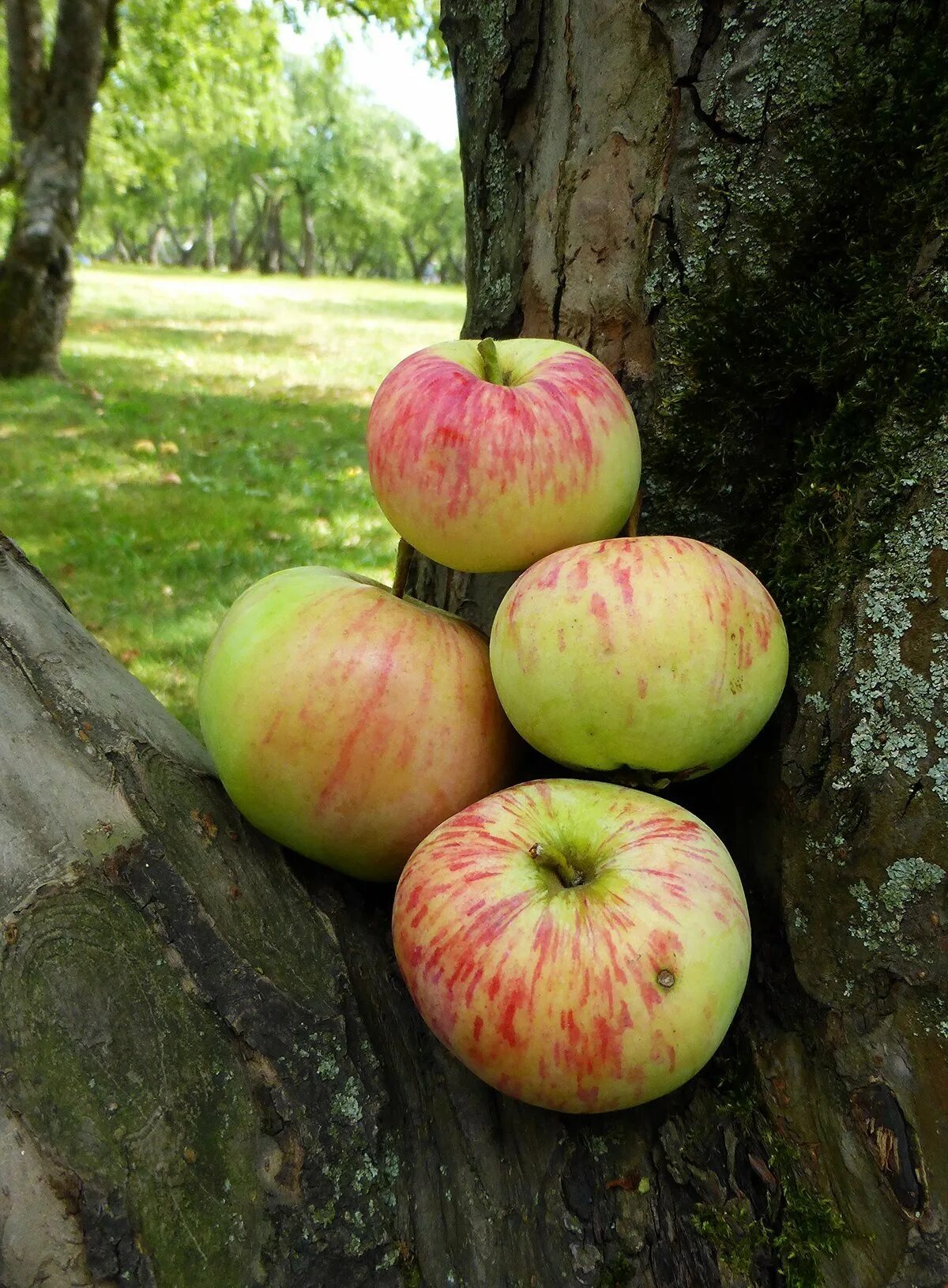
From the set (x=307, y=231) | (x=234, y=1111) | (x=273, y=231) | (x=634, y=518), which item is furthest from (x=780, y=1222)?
(x=273, y=231)

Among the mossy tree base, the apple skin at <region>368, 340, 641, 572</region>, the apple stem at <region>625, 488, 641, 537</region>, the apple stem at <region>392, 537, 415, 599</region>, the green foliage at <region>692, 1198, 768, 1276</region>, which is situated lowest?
the green foliage at <region>692, 1198, 768, 1276</region>

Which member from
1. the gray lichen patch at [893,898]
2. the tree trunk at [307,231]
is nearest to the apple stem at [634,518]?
the gray lichen patch at [893,898]

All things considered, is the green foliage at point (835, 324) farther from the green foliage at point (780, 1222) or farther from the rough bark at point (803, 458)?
the green foliage at point (780, 1222)

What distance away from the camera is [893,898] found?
1.19 meters

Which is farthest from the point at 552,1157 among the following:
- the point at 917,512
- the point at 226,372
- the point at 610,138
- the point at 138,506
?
the point at 226,372

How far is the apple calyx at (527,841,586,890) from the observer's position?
120 cm

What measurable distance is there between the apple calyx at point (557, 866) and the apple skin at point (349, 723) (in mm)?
286

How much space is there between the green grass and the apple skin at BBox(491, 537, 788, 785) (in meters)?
2.04

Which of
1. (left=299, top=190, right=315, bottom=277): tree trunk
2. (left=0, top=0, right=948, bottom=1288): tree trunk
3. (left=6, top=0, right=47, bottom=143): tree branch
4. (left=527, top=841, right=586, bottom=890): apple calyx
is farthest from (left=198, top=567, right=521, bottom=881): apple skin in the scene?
(left=299, top=190, right=315, bottom=277): tree trunk

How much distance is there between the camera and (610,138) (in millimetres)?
1606

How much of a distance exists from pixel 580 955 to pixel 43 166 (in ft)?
28.6

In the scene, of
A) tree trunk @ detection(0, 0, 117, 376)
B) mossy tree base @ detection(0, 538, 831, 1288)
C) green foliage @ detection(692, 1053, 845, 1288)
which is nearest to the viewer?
mossy tree base @ detection(0, 538, 831, 1288)

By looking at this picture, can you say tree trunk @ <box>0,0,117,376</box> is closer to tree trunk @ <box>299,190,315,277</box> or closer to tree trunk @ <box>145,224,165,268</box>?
tree trunk @ <box>299,190,315,277</box>

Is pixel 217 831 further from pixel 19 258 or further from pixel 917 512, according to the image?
pixel 19 258
